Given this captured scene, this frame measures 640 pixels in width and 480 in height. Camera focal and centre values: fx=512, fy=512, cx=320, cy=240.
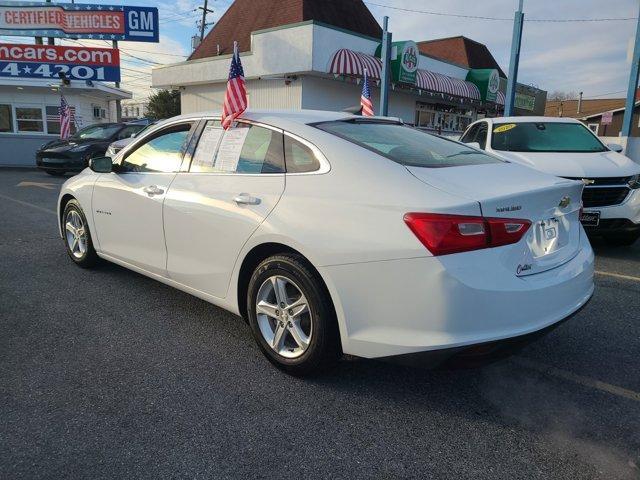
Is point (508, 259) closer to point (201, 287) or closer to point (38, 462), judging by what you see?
point (201, 287)

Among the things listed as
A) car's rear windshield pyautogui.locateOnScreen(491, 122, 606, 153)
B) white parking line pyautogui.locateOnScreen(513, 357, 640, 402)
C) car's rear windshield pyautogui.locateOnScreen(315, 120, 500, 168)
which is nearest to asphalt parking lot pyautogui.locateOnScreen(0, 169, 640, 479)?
white parking line pyautogui.locateOnScreen(513, 357, 640, 402)

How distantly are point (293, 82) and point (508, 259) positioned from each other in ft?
55.5

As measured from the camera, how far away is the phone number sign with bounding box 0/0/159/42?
23.1 metres

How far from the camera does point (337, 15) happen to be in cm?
2256

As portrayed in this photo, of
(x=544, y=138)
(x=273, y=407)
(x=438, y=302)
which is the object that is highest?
(x=544, y=138)

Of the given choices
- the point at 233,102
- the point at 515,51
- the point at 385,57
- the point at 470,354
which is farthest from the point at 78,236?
the point at 515,51

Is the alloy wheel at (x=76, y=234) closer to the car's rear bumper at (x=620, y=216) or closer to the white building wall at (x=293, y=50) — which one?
the car's rear bumper at (x=620, y=216)

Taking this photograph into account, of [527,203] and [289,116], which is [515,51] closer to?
[289,116]

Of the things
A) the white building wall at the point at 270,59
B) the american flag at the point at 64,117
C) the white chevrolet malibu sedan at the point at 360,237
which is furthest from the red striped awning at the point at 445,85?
the white chevrolet malibu sedan at the point at 360,237

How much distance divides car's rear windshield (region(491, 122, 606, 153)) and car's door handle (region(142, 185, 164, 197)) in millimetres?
5025

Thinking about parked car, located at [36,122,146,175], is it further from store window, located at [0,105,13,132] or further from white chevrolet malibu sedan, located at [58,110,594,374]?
white chevrolet malibu sedan, located at [58,110,594,374]

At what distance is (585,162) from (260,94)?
15.2 m

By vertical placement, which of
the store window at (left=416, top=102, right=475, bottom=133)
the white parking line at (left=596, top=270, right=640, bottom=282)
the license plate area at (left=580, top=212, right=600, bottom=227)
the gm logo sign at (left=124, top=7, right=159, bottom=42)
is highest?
the gm logo sign at (left=124, top=7, right=159, bottom=42)

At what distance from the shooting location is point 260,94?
19531 mm
